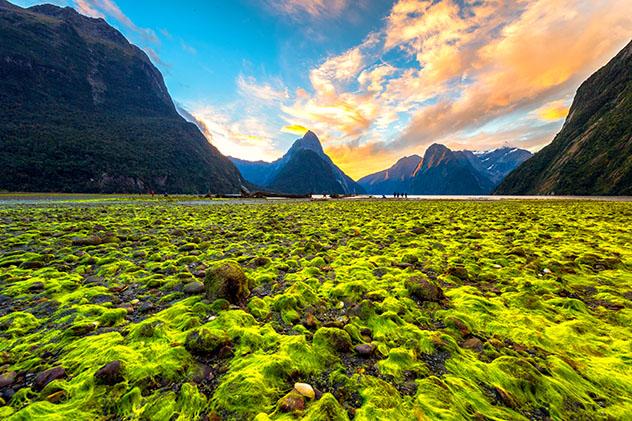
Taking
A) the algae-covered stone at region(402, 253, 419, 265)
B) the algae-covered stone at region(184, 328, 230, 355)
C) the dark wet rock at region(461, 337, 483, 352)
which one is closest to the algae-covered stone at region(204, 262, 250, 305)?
the algae-covered stone at region(184, 328, 230, 355)

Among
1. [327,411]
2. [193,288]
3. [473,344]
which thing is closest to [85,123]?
[193,288]

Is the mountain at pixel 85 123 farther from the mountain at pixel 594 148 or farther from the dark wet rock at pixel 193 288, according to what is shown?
the mountain at pixel 594 148

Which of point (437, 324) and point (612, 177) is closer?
point (437, 324)

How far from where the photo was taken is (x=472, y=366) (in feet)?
9.60

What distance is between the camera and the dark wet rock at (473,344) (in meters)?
3.31

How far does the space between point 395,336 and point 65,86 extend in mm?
206301

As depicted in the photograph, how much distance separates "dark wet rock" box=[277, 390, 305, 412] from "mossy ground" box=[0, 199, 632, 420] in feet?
0.14

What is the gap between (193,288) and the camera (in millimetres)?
4977

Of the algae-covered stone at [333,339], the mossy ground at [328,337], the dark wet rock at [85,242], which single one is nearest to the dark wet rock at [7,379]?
A: the mossy ground at [328,337]

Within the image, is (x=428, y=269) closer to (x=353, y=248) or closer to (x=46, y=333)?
(x=353, y=248)

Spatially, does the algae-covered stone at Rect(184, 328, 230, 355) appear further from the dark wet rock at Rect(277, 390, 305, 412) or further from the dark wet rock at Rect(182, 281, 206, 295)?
the dark wet rock at Rect(182, 281, 206, 295)

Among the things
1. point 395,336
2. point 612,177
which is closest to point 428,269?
point 395,336

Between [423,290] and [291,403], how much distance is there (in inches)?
133

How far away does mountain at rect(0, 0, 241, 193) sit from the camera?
84.2 m
